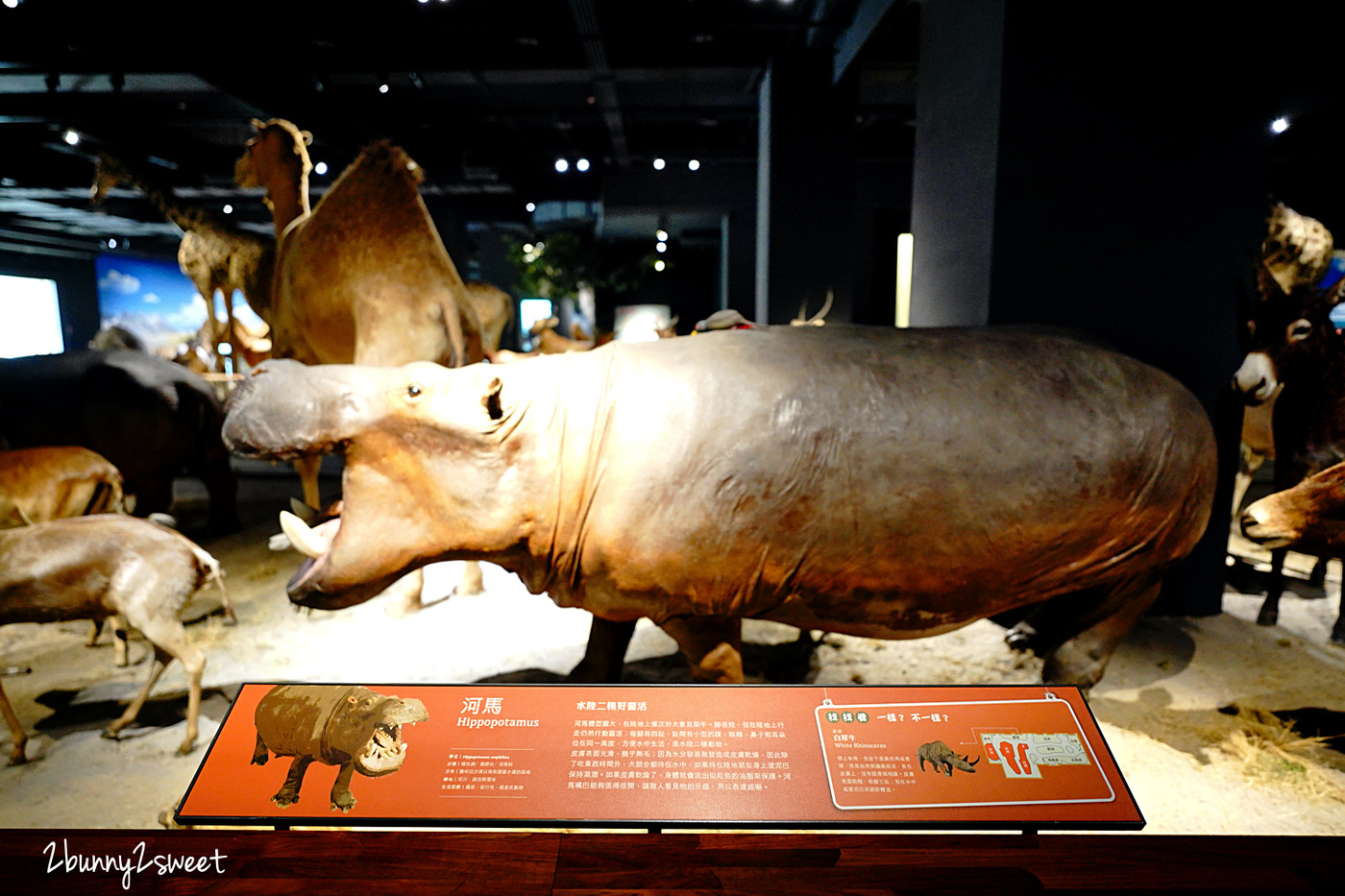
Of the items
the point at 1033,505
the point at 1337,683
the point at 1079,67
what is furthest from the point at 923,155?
the point at 1337,683

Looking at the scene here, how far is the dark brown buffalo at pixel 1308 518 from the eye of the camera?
194 cm

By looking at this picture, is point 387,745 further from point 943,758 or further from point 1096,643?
point 1096,643

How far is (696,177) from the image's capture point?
8.90 m

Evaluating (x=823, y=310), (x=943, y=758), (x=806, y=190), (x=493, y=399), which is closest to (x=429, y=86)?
(x=806, y=190)

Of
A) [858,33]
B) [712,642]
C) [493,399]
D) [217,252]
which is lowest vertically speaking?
[712,642]

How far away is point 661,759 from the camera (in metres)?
1.40

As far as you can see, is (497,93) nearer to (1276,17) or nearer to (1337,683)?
(1276,17)

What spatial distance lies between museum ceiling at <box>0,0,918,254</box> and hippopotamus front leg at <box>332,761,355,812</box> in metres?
5.50

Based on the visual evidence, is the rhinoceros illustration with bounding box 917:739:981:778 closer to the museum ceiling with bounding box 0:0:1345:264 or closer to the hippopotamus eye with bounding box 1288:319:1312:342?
the hippopotamus eye with bounding box 1288:319:1312:342

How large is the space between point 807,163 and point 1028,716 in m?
6.28

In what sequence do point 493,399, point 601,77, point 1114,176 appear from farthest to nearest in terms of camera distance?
point 601,77 < point 1114,176 < point 493,399

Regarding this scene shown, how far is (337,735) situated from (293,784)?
118mm

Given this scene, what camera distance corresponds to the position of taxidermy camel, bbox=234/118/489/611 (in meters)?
3.29

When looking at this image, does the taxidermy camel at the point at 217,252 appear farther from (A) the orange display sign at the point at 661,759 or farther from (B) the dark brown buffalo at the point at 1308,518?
(B) the dark brown buffalo at the point at 1308,518
